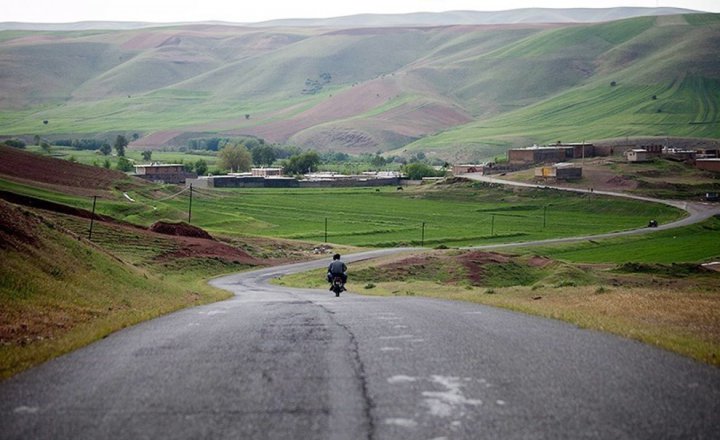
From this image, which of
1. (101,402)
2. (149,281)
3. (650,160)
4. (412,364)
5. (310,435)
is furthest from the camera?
(650,160)

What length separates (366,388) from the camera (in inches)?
504

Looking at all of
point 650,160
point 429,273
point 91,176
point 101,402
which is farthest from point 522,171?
point 101,402

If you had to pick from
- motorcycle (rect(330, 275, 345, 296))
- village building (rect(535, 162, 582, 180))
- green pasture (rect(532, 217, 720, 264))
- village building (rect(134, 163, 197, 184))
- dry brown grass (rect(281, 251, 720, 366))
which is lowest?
green pasture (rect(532, 217, 720, 264))

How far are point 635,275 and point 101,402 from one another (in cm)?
5408

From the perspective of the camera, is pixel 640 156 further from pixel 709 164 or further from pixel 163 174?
pixel 163 174

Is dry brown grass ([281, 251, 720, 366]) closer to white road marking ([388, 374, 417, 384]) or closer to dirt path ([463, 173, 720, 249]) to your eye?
white road marking ([388, 374, 417, 384])

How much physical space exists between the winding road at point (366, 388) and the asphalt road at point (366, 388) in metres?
0.02

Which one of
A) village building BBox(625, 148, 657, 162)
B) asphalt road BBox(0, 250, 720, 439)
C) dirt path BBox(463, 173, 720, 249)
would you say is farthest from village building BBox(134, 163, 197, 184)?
asphalt road BBox(0, 250, 720, 439)

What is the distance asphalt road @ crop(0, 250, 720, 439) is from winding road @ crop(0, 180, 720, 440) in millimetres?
24

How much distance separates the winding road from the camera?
11062 mm

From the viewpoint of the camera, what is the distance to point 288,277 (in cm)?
6525

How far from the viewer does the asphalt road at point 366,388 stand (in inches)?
436

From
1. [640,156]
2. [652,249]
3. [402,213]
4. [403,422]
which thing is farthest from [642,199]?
[403,422]

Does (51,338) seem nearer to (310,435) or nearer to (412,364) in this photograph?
(412,364)
